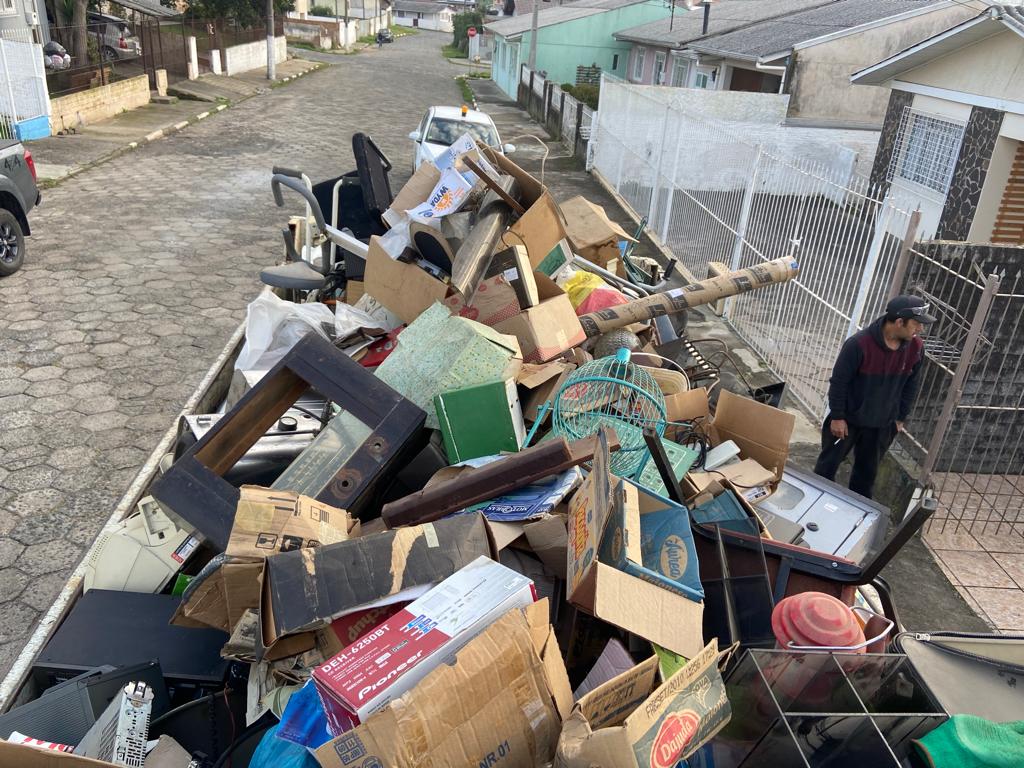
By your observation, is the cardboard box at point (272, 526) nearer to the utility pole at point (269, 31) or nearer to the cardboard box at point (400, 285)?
the cardboard box at point (400, 285)

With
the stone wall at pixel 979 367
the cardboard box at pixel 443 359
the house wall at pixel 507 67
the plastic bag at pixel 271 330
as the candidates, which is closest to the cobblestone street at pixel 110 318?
the plastic bag at pixel 271 330

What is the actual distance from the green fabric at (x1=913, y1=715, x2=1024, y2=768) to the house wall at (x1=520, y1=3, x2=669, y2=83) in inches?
1266

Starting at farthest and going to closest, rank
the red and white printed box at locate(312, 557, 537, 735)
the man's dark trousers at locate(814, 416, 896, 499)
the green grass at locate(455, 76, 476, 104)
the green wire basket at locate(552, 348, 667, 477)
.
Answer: the green grass at locate(455, 76, 476, 104)
the man's dark trousers at locate(814, 416, 896, 499)
the green wire basket at locate(552, 348, 667, 477)
the red and white printed box at locate(312, 557, 537, 735)

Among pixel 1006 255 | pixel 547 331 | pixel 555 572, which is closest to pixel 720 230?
pixel 1006 255

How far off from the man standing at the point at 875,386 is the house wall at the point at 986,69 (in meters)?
8.41

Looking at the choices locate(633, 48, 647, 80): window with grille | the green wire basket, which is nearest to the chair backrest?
the green wire basket

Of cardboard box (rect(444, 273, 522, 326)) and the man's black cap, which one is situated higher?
the man's black cap

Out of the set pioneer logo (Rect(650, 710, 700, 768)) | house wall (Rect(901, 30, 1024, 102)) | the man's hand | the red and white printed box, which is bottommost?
the man's hand

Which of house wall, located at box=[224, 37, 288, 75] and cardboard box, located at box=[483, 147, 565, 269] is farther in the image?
house wall, located at box=[224, 37, 288, 75]

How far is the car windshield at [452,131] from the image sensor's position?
39.5 ft

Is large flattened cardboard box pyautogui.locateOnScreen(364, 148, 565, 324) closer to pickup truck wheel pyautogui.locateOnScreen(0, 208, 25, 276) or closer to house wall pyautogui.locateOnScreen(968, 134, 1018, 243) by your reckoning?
pickup truck wheel pyautogui.locateOnScreen(0, 208, 25, 276)

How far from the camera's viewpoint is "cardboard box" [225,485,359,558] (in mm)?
2549

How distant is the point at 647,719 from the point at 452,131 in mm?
11443

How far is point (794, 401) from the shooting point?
6.31 meters
